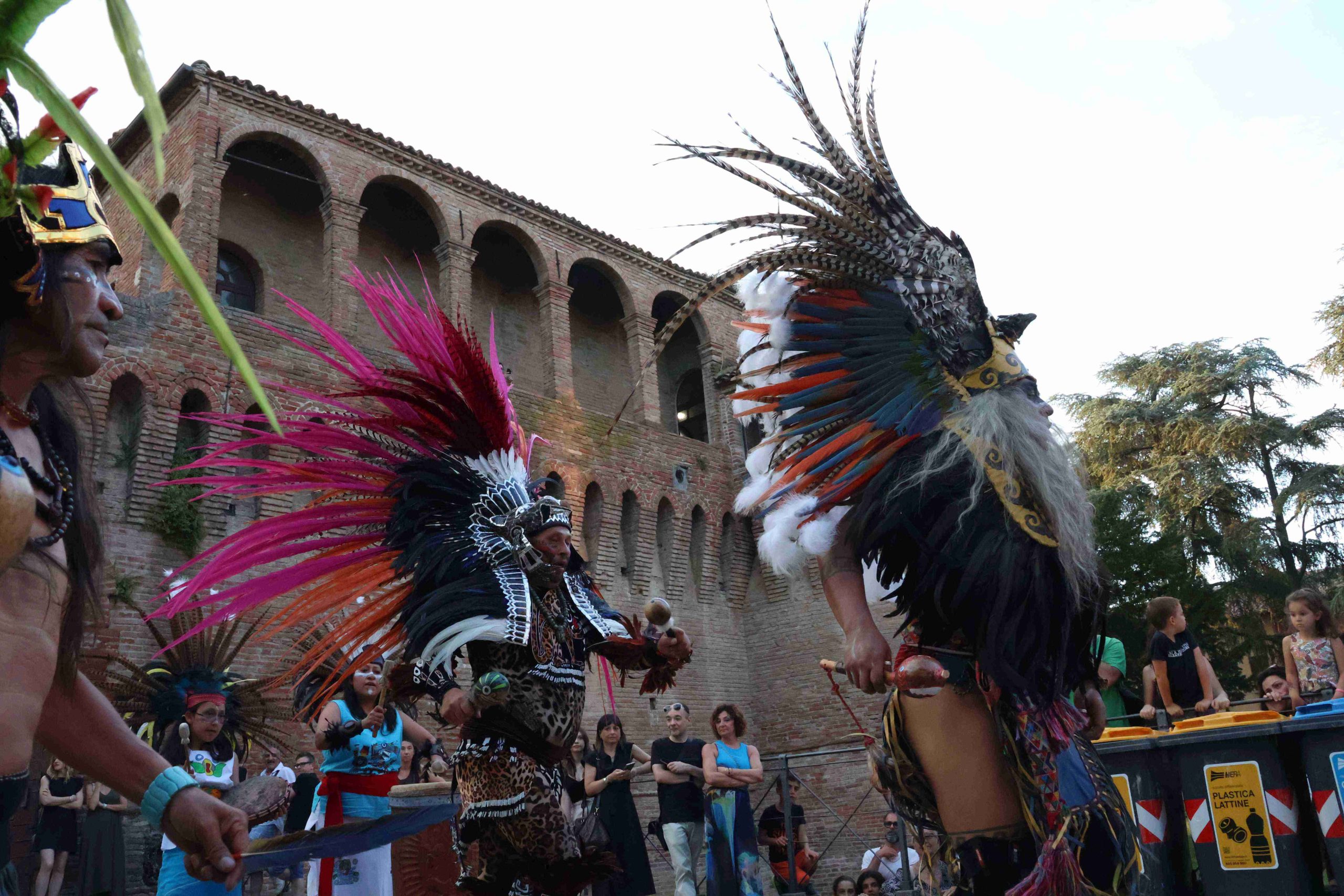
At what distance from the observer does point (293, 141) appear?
15969mm

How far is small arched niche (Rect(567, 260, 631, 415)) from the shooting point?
21578 millimetres

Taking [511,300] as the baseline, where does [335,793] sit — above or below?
below

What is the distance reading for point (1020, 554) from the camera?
8.75 ft

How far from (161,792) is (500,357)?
1849 cm

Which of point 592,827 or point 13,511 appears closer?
point 13,511

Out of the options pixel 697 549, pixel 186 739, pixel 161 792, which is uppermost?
pixel 697 549

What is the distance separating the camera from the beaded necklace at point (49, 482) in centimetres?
155

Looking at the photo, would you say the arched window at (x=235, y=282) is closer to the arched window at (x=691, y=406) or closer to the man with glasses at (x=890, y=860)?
the arched window at (x=691, y=406)

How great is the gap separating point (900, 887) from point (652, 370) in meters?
13.3

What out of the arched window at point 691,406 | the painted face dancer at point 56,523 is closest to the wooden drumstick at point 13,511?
the painted face dancer at point 56,523

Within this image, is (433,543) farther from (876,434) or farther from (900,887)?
(900,887)

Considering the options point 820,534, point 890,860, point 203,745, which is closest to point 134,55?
point 820,534

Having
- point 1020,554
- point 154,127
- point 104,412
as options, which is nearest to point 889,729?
point 1020,554

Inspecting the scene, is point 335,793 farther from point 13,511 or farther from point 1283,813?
point 1283,813
